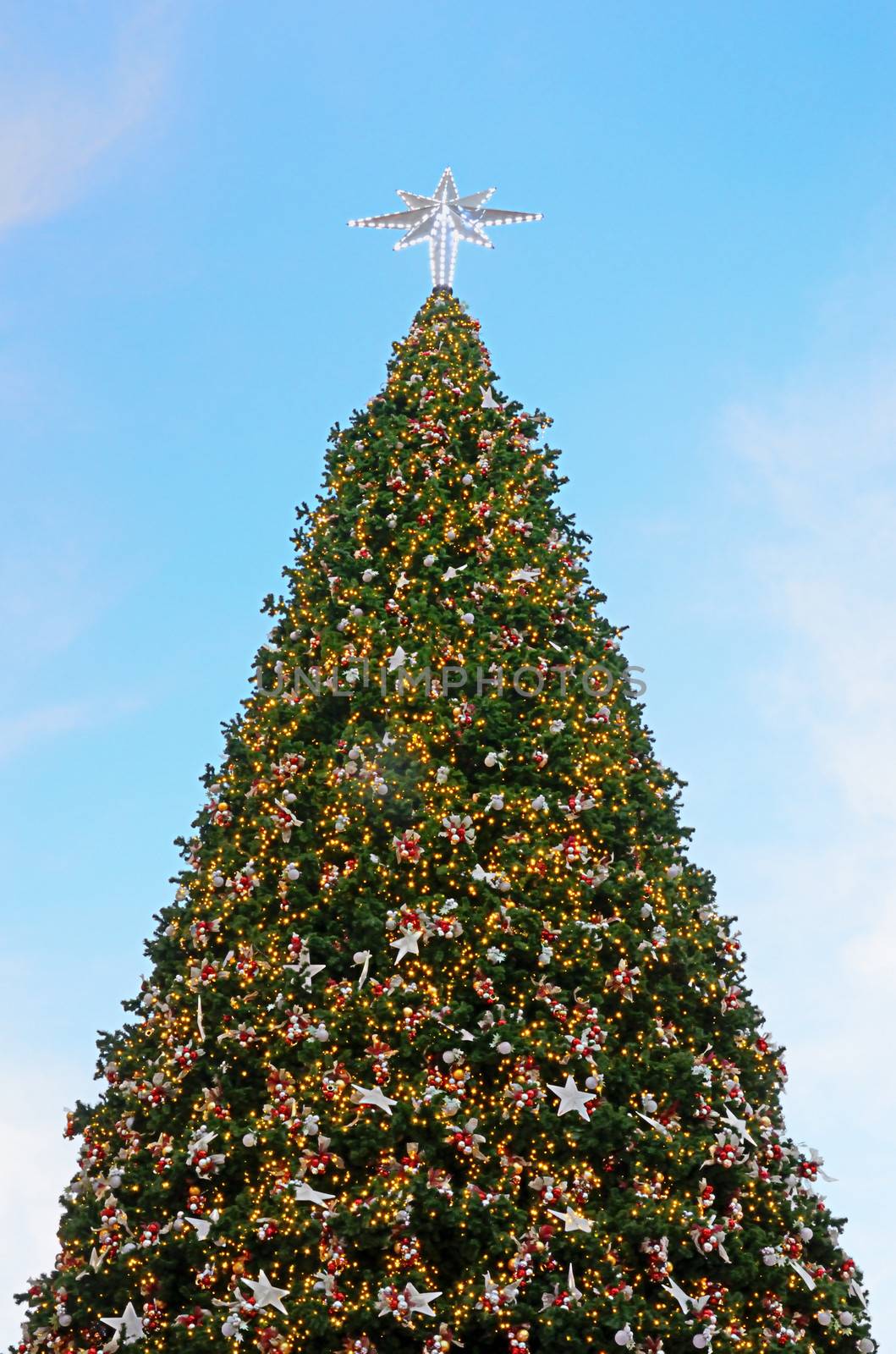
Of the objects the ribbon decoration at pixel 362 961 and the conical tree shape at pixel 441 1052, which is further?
the ribbon decoration at pixel 362 961

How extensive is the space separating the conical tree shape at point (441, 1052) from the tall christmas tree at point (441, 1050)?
0.08ft

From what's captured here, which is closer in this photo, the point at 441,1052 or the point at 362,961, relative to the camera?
the point at 441,1052

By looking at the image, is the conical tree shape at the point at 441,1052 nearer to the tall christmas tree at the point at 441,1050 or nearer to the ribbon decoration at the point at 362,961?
the tall christmas tree at the point at 441,1050

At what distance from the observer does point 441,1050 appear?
812 cm

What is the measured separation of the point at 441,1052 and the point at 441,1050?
0.02m

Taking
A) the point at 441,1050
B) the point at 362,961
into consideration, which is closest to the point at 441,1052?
the point at 441,1050

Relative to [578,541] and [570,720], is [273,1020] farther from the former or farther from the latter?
[578,541]

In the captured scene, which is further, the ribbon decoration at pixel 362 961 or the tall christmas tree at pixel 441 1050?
the ribbon decoration at pixel 362 961

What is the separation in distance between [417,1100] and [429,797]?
7.65 feet

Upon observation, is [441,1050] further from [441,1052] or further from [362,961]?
[362,961]

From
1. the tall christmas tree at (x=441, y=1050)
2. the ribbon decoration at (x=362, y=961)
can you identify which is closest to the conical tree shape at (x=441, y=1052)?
the tall christmas tree at (x=441, y=1050)

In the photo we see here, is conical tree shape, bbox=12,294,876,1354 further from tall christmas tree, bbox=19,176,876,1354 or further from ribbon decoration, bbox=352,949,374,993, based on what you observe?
ribbon decoration, bbox=352,949,374,993

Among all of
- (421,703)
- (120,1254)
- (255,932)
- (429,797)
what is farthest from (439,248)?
(120,1254)

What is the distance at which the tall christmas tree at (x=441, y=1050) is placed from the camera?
752cm
